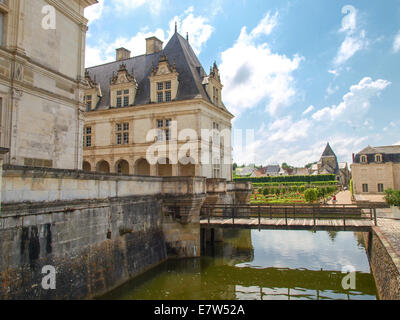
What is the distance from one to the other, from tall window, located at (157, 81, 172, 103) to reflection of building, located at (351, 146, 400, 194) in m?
36.5

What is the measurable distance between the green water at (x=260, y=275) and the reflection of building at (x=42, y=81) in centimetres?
646

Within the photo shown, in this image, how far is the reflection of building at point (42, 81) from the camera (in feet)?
36.3

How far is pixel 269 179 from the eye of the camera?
217 ft

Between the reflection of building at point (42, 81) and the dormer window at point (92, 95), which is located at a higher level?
the dormer window at point (92, 95)

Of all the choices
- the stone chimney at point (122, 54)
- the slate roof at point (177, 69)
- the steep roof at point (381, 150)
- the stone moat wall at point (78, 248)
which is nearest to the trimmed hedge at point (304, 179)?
the steep roof at point (381, 150)

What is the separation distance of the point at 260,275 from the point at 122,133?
52.5 ft

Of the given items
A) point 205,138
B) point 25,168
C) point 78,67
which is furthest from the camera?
point 205,138

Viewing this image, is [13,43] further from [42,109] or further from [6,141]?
[6,141]

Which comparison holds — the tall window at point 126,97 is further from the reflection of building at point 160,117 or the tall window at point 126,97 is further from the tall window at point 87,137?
the tall window at point 87,137

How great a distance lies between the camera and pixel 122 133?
2441cm

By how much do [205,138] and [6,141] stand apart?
539 inches
